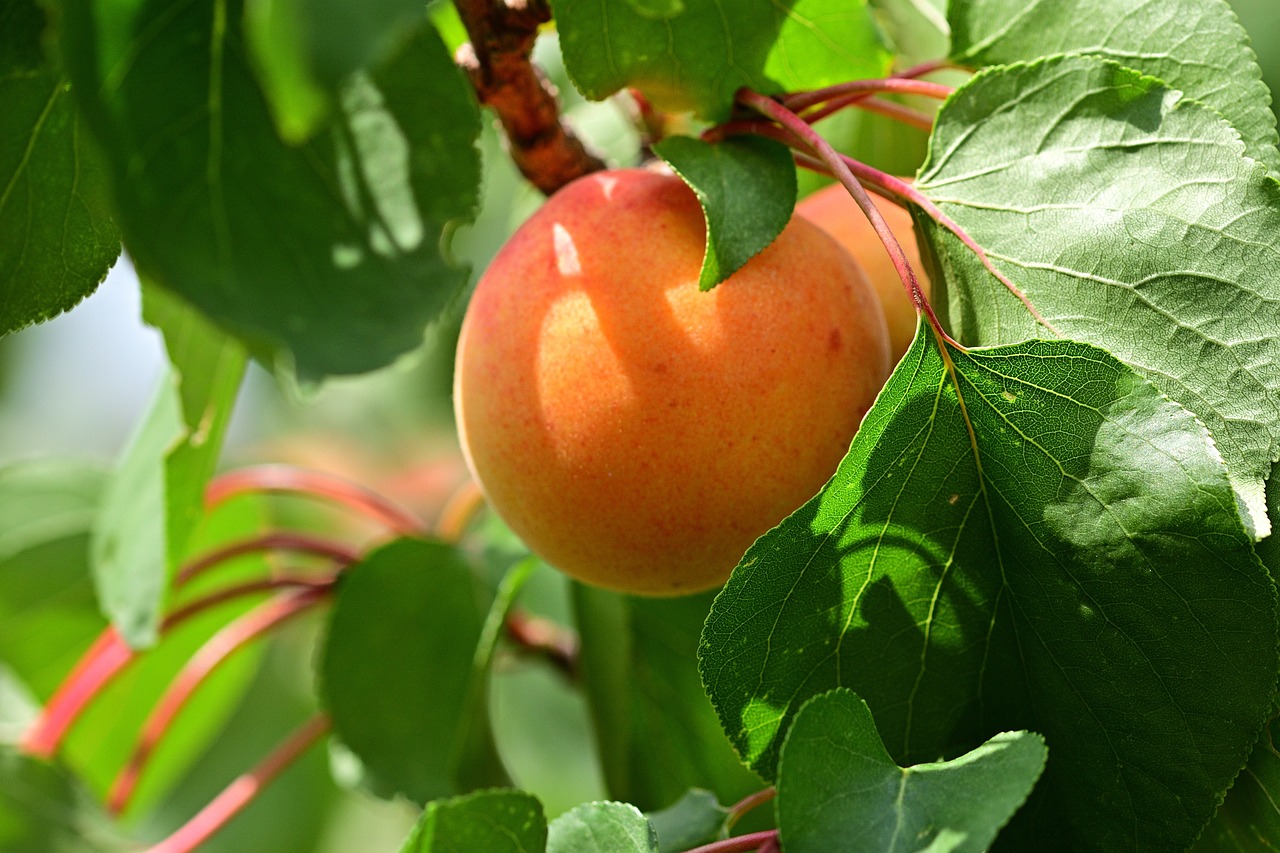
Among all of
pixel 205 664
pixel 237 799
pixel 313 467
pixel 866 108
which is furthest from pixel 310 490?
pixel 313 467

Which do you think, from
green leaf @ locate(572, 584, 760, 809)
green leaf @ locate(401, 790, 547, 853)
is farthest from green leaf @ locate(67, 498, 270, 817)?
green leaf @ locate(401, 790, 547, 853)

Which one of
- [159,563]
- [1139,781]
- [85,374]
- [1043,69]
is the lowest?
[85,374]

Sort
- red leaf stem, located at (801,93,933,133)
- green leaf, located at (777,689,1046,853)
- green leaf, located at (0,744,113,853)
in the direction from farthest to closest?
green leaf, located at (0,744,113,853)
red leaf stem, located at (801,93,933,133)
green leaf, located at (777,689,1046,853)

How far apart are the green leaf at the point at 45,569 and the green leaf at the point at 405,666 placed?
0.41 metres

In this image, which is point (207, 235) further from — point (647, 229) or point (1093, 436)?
point (1093, 436)

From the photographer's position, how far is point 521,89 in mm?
681

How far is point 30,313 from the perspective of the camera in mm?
599

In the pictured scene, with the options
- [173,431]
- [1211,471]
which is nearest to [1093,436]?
[1211,471]

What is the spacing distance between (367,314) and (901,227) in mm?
349

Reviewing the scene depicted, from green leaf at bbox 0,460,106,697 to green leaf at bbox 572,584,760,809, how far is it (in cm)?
63

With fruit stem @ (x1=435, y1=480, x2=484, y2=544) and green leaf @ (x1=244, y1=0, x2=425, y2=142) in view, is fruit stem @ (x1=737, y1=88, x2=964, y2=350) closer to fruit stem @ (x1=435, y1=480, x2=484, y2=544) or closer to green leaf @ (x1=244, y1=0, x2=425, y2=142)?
green leaf @ (x1=244, y1=0, x2=425, y2=142)

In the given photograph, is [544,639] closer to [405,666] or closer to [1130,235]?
[405,666]

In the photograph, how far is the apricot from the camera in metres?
0.70

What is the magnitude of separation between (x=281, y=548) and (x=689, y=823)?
61 centimetres
